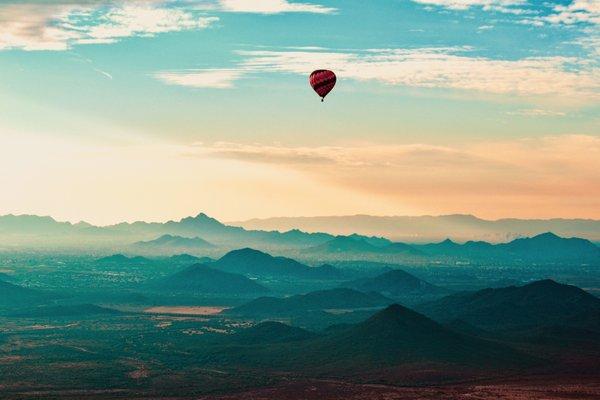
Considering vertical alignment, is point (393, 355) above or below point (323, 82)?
below

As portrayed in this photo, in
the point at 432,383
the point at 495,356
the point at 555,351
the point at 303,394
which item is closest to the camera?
the point at 303,394

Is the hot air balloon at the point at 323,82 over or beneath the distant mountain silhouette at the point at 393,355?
over

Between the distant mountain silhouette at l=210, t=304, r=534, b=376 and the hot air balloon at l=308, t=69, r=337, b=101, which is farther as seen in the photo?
the distant mountain silhouette at l=210, t=304, r=534, b=376

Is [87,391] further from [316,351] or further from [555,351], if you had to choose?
[555,351]

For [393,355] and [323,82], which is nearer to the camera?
[323,82]

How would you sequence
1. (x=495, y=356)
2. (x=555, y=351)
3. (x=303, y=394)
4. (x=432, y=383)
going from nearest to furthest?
1. (x=303, y=394)
2. (x=432, y=383)
3. (x=495, y=356)
4. (x=555, y=351)

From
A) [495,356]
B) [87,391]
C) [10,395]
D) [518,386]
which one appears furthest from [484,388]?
[10,395]

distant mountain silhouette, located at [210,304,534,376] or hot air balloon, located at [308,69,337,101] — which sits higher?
hot air balloon, located at [308,69,337,101]

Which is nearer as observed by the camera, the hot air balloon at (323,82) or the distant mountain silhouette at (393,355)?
the hot air balloon at (323,82)
